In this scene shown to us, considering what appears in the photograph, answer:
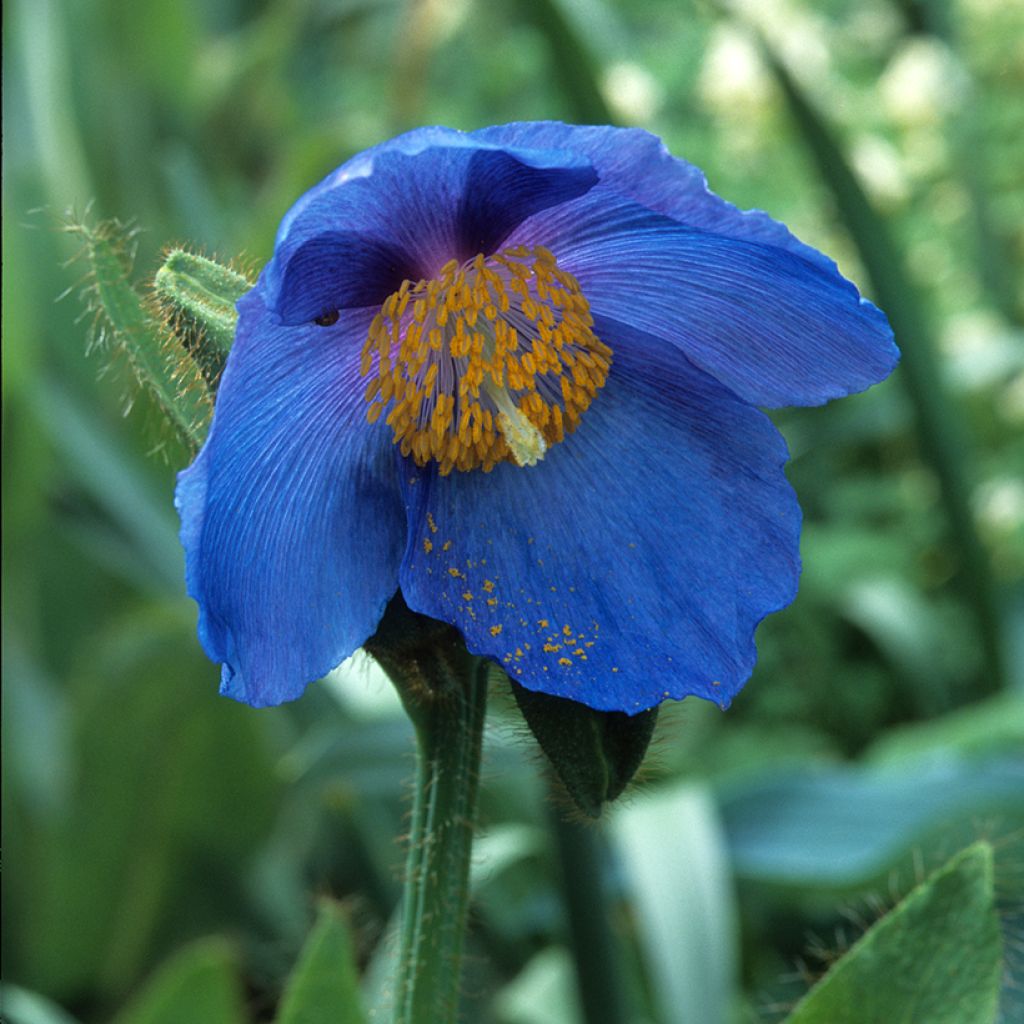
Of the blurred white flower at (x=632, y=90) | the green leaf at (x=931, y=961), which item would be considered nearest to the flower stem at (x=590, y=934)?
the green leaf at (x=931, y=961)

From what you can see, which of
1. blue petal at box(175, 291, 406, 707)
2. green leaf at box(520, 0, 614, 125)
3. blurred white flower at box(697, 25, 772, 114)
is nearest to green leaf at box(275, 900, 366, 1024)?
blue petal at box(175, 291, 406, 707)

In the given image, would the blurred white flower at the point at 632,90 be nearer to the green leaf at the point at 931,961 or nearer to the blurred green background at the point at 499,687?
the blurred green background at the point at 499,687

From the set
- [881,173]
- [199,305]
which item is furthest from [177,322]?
[881,173]

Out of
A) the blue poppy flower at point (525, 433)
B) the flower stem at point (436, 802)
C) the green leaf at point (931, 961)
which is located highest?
the blue poppy flower at point (525, 433)

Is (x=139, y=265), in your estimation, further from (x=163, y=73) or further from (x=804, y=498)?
(x=804, y=498)

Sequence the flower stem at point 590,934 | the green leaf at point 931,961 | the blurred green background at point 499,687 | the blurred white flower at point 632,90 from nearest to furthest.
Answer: the green leaf at point 931,961, the flower stem at point 590,934, the blurred green background at point 499,687, the blurred white flower at point 632,90

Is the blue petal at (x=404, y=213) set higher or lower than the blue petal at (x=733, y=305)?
higher

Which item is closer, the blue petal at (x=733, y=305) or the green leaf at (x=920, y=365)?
the blue petal at (x=733, y=305)
